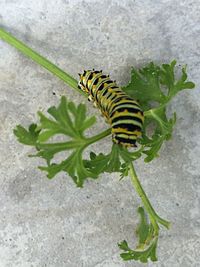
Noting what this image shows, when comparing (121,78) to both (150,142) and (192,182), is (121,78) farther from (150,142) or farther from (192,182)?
(192,182)

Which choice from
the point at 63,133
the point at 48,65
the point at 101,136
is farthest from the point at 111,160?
the point at 48,65

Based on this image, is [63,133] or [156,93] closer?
[63,133]

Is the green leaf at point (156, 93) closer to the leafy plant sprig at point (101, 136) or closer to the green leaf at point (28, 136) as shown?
the leafy plant sprig at point (101, 136)

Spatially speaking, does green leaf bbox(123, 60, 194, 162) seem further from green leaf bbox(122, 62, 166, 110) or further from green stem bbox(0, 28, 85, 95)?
green stem bbox(0, 28, 85, 95)

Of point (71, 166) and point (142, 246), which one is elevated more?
point (71, 166)

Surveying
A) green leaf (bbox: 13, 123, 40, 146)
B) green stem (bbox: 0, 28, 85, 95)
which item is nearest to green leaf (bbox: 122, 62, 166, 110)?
green stem (bbox: 0, 28, 85, 95)

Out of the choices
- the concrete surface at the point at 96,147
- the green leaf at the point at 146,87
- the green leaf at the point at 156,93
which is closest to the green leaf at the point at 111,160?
the green leaf at the point at 156,93

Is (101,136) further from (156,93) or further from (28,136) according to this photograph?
Answer: (156,93)
